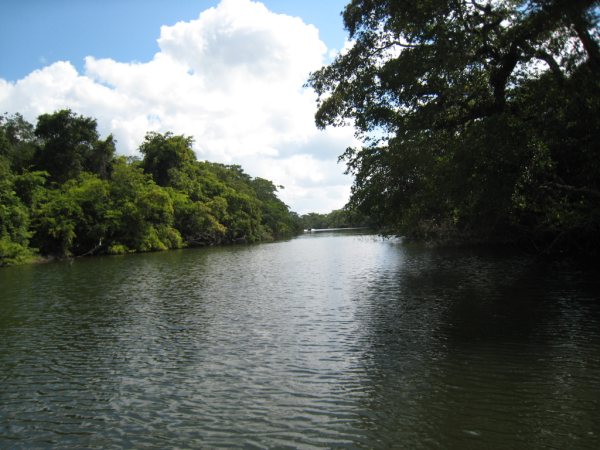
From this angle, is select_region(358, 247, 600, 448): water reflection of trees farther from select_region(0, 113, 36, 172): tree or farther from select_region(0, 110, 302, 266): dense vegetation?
select_region(0, 113, 36, 172): tree

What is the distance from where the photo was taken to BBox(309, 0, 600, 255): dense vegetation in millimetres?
13297

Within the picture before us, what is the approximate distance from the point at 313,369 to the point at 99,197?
4991 cm

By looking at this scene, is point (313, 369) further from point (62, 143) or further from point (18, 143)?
point (18, 143)

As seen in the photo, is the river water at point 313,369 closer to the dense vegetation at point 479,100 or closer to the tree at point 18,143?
the dense vegetation at point 479,100

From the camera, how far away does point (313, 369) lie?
9625 millimetres

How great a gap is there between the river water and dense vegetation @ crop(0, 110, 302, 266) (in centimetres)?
2940

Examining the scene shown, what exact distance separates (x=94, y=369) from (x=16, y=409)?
2206mm

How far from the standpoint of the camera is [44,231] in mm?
45969

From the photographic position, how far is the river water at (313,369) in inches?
266

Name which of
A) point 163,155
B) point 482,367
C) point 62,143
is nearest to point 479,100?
point 482,367

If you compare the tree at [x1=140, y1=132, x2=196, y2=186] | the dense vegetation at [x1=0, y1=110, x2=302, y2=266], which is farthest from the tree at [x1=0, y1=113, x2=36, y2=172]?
the tree at [x1=140, y1=132, x2=196, y2=186]

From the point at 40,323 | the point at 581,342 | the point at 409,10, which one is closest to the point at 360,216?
the point at 409,10

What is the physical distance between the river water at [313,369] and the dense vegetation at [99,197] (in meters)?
29.4

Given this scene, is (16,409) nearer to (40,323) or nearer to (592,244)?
(40,323)
